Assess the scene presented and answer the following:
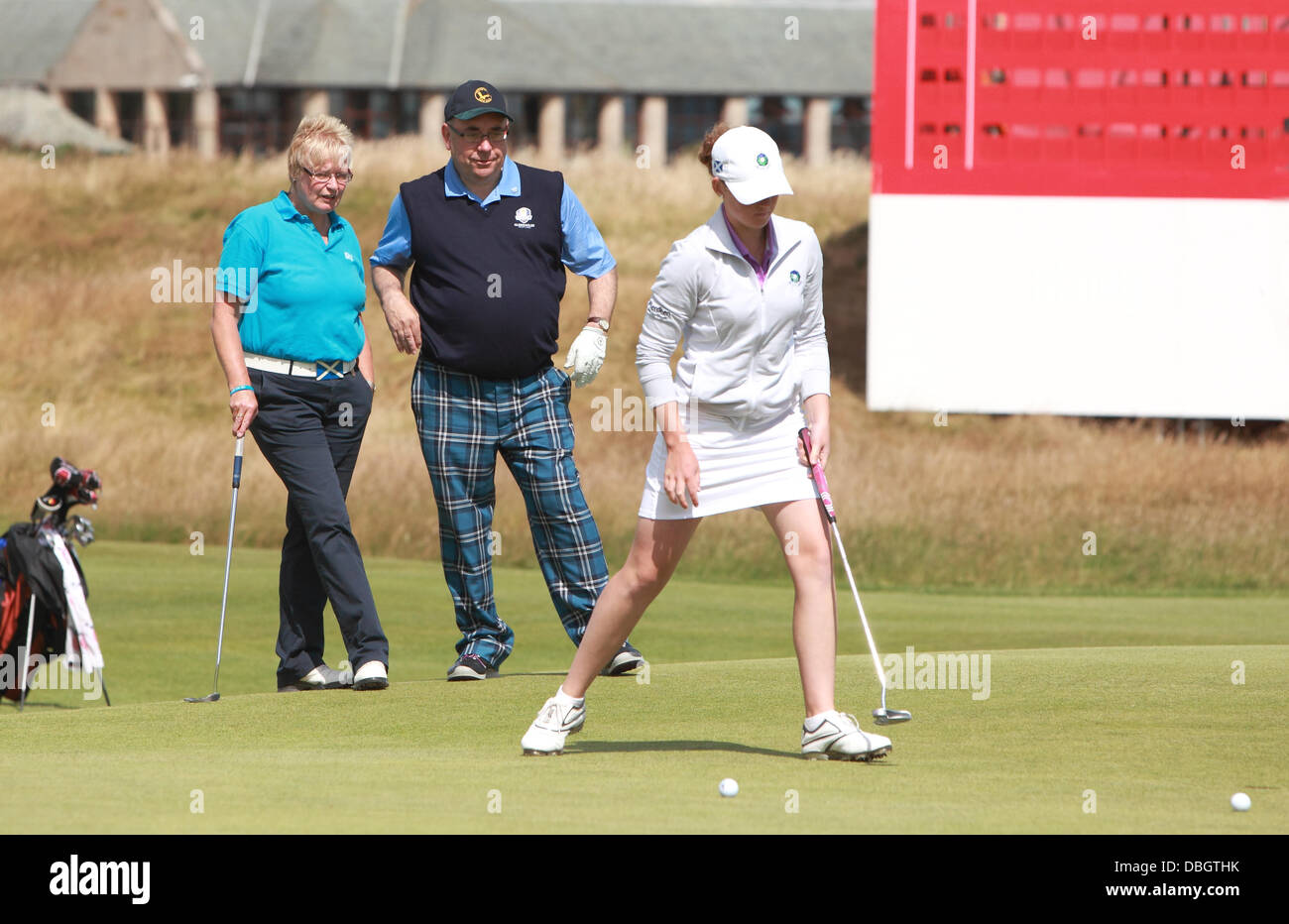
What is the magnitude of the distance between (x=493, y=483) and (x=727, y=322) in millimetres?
2420

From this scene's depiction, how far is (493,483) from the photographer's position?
793 centimetres

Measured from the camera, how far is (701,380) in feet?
19.0

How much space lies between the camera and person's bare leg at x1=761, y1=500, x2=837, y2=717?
580 centimetres

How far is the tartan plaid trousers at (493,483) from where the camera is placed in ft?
25.5

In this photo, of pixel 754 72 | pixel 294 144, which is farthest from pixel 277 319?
pixel 754 72

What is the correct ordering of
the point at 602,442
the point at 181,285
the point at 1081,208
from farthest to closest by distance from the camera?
the point at 181,285 < the point at 1081,208 < the point at 602,442

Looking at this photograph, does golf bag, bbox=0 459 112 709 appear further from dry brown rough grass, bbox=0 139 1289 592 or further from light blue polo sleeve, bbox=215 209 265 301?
Answer: dry brown rough grass, bbox=0 139 1289 592

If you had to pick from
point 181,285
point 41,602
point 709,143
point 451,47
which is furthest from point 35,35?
point 709,143

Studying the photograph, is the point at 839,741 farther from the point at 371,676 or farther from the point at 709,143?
the point at 371,676

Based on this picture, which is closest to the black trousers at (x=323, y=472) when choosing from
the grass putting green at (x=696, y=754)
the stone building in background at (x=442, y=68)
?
the grass putting green at (x=696, y=754)

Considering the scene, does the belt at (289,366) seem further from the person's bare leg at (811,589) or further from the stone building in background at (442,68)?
the stone building in background at (442,68)

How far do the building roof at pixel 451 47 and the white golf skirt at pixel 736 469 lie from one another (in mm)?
56400

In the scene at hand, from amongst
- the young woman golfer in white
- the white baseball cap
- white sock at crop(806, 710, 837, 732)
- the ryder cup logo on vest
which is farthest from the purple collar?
the ryder cup logo on vest
